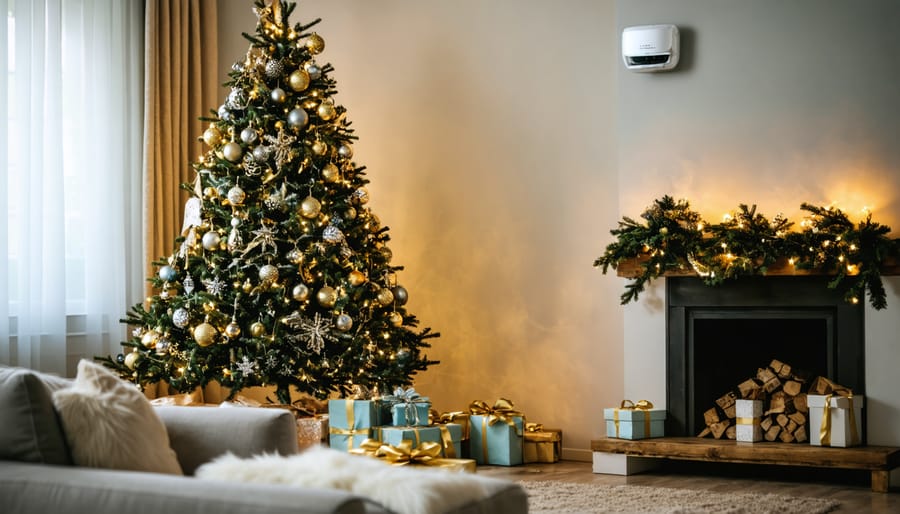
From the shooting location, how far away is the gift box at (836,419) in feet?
15.6

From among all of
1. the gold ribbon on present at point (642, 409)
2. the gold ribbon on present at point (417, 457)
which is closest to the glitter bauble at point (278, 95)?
the gold ribbon on present at point (417, 457)

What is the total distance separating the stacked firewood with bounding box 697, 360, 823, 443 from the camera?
5.05 metres

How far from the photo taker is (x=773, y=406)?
5.14m

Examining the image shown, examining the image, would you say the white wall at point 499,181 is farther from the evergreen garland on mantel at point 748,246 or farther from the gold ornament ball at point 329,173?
the gold ornament ball at point 329,173

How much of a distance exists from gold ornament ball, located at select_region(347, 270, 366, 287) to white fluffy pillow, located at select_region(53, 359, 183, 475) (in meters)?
2.74

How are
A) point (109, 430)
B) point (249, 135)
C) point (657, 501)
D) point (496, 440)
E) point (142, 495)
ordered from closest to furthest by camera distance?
point (142, 495) < point (109, 430) < point (657, 501) < point (249, 135) < point (496, 440)

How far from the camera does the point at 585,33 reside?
582 centimetres

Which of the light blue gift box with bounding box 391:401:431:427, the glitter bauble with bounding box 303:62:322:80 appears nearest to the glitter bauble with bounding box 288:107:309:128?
the glitter bauble with bounding box 303:62:322:80

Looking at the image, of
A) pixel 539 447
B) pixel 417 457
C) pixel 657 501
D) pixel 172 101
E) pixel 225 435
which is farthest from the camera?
pixel 172 101

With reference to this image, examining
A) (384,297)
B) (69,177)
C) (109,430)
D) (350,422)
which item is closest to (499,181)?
(384,297)

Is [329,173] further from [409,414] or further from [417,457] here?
[417,457]

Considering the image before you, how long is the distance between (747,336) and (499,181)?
163cm

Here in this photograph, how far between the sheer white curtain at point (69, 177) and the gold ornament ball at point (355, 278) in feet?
5.21

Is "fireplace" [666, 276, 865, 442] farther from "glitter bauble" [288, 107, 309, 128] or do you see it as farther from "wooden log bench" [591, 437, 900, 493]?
"glitter bauble" [288, 107, 309, 128]
